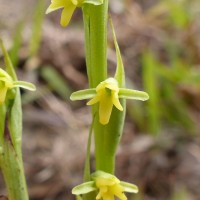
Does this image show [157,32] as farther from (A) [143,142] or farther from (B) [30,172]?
(B) [30,172]

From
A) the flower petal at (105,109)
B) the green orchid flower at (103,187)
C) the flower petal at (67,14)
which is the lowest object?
the green orchid flower at (103,187)

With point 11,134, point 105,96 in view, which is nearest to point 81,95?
point 105,96

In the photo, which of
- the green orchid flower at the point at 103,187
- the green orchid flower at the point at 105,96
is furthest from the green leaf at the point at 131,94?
the green orchid flower at the point at 103,187

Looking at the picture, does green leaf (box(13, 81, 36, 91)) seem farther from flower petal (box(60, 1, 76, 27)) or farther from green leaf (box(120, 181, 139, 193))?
green leaf (box(120, 181, 139, 193))

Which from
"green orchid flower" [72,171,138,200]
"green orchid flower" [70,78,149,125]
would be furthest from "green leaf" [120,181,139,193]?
"green orchid flower" [70,78,149,125]

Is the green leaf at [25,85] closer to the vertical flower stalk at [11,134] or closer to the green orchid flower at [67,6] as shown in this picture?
the vertical flower stalk at [11,134]

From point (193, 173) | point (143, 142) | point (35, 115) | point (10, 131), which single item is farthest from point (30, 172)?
point (10, 131)
